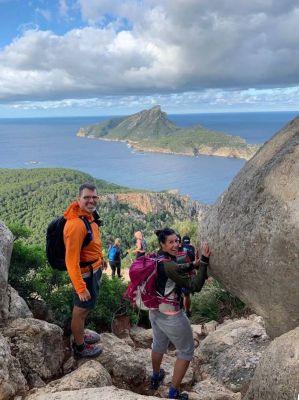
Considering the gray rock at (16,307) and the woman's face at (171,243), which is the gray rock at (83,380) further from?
the woman's face at (171,243)

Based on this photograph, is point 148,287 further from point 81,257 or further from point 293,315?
point 293,315

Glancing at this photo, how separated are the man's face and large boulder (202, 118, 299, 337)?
61.9 inches

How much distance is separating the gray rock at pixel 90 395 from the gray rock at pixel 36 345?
2.82ft

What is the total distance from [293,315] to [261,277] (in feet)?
1.73

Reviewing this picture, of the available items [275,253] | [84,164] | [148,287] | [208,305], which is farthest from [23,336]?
[84,164]

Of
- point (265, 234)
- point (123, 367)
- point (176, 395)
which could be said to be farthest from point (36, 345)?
point (265, 234)

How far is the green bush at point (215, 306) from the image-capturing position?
10.0m

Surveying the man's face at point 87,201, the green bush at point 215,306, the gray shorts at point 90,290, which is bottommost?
the green bush at point 215,306

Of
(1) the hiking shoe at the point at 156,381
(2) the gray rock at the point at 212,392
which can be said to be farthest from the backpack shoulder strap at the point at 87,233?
(2) the gray rock at the point at 212,392

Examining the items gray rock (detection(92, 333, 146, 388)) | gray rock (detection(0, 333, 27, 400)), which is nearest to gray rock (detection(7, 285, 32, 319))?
gray rock (detection(0, 333, 27, 400))

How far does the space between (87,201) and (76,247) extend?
626mm

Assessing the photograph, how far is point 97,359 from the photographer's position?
5.81 metres

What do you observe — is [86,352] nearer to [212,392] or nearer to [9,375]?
[9,375]

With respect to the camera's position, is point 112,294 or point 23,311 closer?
point 23,311
